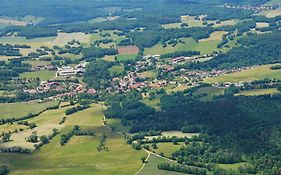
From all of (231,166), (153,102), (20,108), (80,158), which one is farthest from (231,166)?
(20,108)

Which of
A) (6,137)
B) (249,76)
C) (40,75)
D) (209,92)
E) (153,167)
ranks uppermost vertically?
(249,76)

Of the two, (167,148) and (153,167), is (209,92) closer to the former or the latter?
(167,148)

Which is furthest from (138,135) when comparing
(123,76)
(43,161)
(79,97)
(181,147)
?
(123,76)

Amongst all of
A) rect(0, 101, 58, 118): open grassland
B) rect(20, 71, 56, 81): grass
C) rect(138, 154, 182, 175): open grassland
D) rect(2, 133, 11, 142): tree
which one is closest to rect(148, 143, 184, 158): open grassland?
rect(138, 154, 182, 175): open grassland

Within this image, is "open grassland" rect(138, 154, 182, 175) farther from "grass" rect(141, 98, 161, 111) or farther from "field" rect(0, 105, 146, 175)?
"grass" rect(141, 98, 161, 111)

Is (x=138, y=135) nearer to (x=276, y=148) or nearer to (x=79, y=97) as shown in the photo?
(x=276, y=148)
